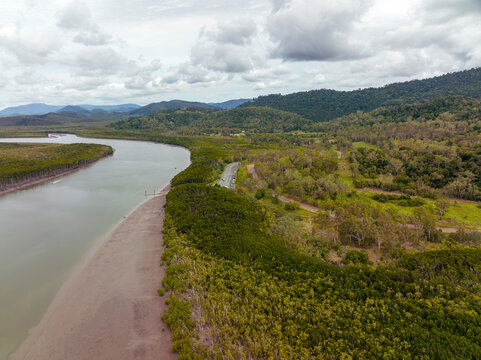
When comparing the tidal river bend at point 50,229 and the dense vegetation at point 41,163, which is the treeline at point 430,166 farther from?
the dense vegetation at point 41,163

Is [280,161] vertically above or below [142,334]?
above

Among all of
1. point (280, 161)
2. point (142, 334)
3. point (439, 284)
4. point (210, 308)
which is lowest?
point (142, 334)

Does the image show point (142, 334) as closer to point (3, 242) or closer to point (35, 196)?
point (3, 242)

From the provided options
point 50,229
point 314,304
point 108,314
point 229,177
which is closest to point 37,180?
point 50,229

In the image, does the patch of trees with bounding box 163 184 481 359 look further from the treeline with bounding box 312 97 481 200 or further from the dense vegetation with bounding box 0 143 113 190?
the dense vegetation with bounding box 0 143 113 190

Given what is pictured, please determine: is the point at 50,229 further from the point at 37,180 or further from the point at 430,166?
the point at 430,166

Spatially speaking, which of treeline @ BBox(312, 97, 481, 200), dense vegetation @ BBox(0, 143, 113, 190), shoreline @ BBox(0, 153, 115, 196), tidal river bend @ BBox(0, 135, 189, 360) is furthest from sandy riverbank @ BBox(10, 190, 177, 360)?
treeline @ BBox(312, 97, 481, 200)

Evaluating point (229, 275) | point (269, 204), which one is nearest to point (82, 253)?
point (229, 275)
